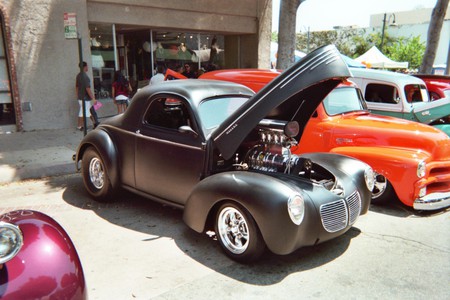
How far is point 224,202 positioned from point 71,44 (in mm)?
8639

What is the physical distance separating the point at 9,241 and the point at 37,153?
22.0ft

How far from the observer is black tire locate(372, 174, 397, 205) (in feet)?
17.5

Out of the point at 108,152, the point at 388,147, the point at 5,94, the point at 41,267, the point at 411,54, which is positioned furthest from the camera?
the point at 411,54

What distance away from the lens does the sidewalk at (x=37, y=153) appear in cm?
685

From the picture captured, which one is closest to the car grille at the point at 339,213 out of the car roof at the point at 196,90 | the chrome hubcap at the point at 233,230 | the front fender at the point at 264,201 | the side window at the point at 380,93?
the front fender at the point at 264,201

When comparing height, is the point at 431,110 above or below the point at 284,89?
below

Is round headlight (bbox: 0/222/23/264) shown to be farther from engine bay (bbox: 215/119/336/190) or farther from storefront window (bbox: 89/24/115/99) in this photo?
storefront window (bbox: 89/24/115/99)

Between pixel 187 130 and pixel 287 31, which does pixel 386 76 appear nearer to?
pixel 287 31

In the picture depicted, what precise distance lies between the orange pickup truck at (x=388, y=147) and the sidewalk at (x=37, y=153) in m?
4.50

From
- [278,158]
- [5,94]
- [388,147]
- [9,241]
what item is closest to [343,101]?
[388,147]

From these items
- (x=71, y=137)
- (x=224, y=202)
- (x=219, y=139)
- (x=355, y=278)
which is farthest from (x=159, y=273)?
(x=71, y=137)

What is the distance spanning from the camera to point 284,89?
3709 mm

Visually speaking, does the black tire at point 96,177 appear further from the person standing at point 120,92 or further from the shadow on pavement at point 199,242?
the person standing at point 120,92

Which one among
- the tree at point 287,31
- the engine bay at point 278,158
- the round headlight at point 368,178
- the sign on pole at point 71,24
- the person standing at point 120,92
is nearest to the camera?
the engine bay at point 278,158
